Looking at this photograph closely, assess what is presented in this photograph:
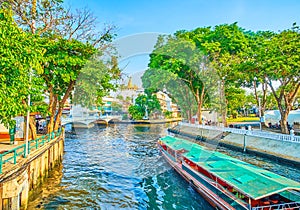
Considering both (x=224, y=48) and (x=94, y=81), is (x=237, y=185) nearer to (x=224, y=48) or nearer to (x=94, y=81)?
(x=94, y=81)

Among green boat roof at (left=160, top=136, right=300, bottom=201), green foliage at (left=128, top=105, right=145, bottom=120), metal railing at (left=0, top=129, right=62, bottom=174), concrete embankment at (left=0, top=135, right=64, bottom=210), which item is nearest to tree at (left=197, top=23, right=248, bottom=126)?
green boat roof at (left=160, top=136, right=300, bottom=201)

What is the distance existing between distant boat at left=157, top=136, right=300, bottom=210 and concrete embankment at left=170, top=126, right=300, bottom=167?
7471 mm

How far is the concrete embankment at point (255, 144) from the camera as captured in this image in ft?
58.4

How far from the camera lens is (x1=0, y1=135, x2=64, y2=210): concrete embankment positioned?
340 inches

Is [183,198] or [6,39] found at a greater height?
[6,39]

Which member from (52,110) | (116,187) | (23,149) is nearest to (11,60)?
(23,149)

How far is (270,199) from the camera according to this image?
30.3ft

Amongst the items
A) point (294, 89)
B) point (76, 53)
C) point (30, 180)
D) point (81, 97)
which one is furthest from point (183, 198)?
point (294, 89)

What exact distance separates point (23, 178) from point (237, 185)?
9.38 metres

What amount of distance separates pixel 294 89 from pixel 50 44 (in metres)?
25.1

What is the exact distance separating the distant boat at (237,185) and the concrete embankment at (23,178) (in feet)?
28.5

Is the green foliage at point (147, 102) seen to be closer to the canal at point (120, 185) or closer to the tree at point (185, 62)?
the tree at point (185, 62)

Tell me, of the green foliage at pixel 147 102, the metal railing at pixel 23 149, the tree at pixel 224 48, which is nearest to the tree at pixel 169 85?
the tree at pixel 224 48

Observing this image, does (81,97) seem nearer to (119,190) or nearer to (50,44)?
(50,44)
